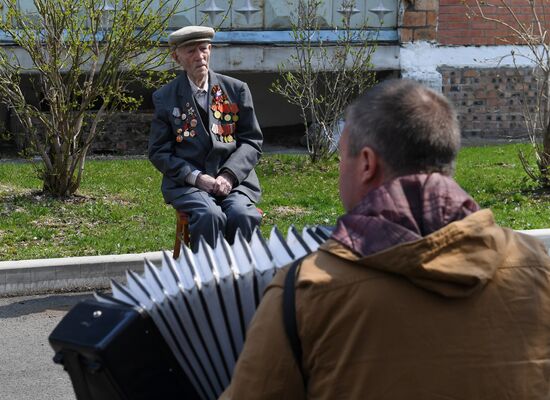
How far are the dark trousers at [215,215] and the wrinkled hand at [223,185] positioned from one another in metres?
0.04

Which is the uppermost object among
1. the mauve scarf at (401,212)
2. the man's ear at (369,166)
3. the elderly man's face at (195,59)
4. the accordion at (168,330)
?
the man's ear at (369,166)

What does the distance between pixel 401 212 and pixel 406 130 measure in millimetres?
174

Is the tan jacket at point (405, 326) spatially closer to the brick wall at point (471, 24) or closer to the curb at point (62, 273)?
the curb at point (62, 273)

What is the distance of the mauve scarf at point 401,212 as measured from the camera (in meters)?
1.95

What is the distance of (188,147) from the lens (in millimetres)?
5887

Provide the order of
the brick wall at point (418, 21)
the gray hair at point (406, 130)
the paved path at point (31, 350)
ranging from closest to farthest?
the gray hair at point (406, 130)
the paved path at point (31, 350)
the brick wall at point (418, 21)

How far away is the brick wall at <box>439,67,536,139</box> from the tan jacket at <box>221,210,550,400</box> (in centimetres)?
1161

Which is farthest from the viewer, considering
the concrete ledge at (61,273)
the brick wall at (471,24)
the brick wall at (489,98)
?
the brick wall at (489,98)

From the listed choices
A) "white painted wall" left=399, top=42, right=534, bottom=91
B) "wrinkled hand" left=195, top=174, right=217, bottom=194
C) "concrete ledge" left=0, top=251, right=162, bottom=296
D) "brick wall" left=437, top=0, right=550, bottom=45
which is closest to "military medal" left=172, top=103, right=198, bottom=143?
"wrinkled hand" left=195, top=174, right=217, bottom=194

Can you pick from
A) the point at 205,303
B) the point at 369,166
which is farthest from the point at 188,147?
the point at 369,166

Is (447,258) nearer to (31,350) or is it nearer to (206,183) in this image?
(206,183)

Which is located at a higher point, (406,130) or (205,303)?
(406,130)

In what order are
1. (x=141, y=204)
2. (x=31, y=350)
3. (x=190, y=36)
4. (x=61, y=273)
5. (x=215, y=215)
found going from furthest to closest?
(x=141, y=204) < (x=61, y=273) < (x=190, y=36) < (x=31, y=350) < (x=215, y=215)

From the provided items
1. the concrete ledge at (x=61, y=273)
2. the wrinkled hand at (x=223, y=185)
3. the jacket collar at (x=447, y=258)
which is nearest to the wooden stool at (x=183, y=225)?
the wrinkled hand at (x=223, y=185)
